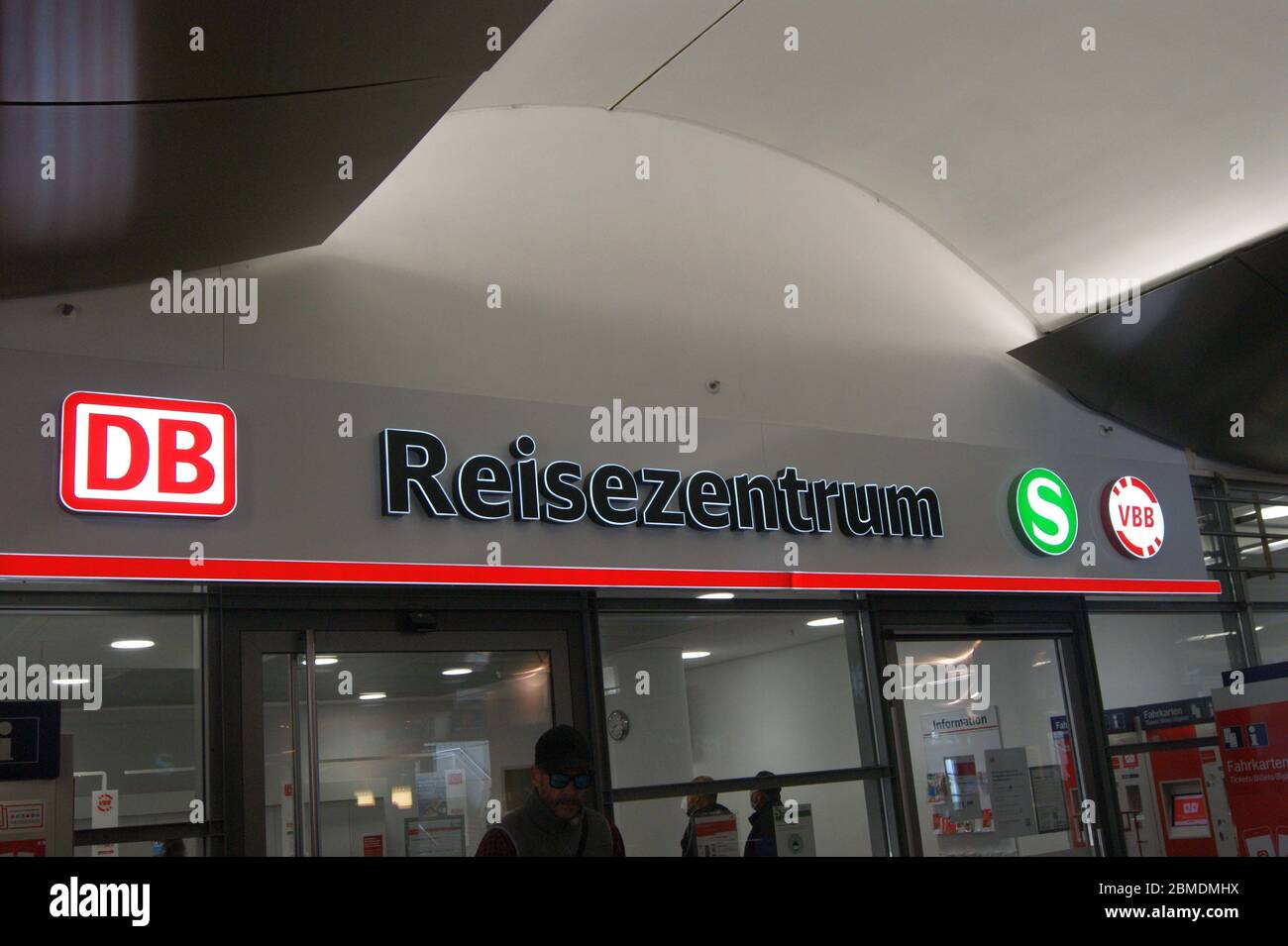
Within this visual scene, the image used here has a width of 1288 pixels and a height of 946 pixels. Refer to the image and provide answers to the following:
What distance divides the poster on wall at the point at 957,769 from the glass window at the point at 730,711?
514mm

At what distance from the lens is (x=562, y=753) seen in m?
3.97

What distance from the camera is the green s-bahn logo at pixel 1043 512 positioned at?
6.70m

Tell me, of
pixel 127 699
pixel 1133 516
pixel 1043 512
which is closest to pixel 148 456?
pixel 127 699

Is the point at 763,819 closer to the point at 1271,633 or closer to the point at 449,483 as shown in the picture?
the point at 449,483

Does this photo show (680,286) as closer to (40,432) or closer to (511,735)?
(511,735)

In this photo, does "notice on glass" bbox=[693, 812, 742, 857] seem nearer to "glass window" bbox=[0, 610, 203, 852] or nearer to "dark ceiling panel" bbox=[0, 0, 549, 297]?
"glass window" bbox=[0, 610, 203, 852]

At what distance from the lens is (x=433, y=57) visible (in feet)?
11.6

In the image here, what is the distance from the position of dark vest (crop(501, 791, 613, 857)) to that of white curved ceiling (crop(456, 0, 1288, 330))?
3608 mm

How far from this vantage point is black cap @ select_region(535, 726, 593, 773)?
13.0 ft

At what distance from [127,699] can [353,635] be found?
3.01 ft

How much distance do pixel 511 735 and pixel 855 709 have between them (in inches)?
81.1

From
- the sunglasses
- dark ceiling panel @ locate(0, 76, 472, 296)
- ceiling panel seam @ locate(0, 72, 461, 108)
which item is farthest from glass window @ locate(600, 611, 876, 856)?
ceiling panel seam @ locate(0, 72, 461, 108)

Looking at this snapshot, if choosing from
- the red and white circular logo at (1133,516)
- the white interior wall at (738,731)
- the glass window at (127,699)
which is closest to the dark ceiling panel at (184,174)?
the glass window at (127,699)
